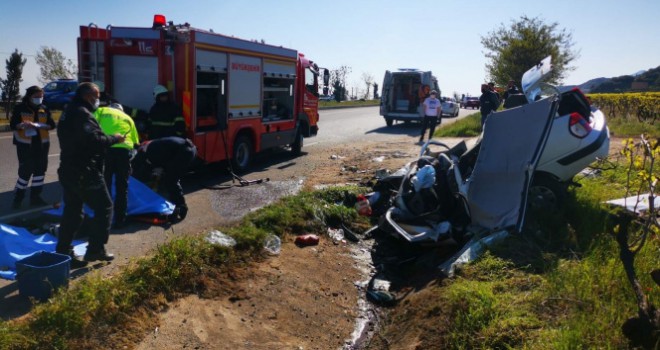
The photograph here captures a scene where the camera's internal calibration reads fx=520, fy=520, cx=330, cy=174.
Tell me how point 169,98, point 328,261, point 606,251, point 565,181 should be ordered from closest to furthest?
point 606,251 < point 328,261 < point 565,181 < point 169,98

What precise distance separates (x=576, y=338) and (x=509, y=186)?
318 centimetres

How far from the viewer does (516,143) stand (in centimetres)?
638

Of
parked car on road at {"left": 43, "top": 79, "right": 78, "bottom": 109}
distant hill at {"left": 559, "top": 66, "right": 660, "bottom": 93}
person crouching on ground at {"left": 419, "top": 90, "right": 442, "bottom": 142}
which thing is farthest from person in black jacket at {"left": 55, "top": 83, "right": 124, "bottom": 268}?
distant hill at {"left": 559, "top": 66, "right": 660, "bottom": 93}

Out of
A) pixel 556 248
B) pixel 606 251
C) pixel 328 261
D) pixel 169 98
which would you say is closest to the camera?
pixel 606 251

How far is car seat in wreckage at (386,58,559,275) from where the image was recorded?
19.1ft

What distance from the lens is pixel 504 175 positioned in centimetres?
629

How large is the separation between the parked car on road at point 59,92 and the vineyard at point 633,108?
2116 cm

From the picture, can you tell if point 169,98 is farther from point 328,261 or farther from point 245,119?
point 328,261

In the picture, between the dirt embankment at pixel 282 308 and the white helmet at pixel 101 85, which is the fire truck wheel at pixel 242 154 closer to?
the white helmet at pixel 101 85

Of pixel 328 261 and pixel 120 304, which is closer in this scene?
pixel 120 304

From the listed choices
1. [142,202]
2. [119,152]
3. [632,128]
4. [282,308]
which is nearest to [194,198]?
[142,202]

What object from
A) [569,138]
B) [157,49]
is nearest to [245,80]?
[157,49]

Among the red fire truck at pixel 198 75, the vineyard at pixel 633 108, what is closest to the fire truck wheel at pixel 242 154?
the red fire truck at pixel 198 75

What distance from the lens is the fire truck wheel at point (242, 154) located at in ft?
32.2
